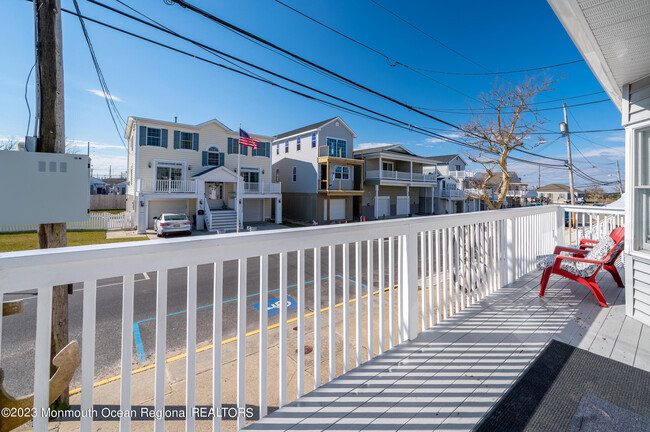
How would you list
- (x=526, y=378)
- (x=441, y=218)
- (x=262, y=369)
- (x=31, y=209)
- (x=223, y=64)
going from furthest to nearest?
(x=223, y=64)
(x=441, y=218)
(x=526, y=378)
(x=31, y=209)
(x=262, y=369)

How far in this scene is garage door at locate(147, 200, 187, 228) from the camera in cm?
1470

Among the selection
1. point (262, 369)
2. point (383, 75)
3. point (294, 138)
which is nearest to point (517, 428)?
point (262, 369)

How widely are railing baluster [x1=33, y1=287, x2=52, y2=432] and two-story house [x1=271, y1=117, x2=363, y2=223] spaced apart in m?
17.6

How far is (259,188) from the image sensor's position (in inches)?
677

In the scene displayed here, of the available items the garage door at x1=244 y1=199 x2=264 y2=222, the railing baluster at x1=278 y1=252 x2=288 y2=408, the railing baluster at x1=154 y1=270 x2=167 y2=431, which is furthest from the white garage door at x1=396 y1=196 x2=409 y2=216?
the railing baluster at x1=154 y1=270 x2=167 y2=431

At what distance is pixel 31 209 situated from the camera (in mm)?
1899

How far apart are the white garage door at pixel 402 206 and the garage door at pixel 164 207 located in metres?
16.0

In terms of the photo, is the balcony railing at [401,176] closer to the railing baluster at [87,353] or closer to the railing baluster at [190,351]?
the railing baluster at [190,351]

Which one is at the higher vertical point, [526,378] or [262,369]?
[262,369]

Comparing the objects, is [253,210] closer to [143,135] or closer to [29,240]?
[143,135]

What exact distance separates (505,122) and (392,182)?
51.6ft

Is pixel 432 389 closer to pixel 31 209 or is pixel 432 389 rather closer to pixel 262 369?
pixel 262 369

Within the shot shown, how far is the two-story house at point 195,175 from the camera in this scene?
14.3 meters

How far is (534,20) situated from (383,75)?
4082 millimetres
